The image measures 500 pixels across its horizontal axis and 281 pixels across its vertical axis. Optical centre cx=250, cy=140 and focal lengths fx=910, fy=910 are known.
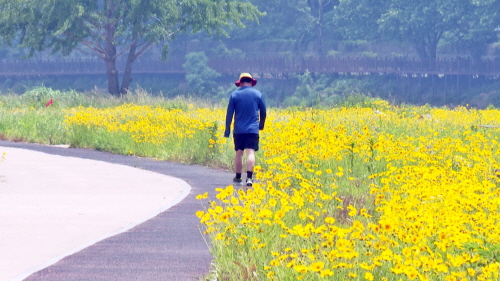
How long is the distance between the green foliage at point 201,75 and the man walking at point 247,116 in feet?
151

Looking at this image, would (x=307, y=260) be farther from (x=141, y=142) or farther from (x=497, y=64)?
(x=497, y=64)

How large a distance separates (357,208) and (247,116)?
12.5 ft

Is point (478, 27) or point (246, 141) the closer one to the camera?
point (246, 141)

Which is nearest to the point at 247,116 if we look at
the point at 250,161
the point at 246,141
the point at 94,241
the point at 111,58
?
the point at 246,141

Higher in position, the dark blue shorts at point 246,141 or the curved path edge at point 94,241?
the dark blue shorts at point 246,141

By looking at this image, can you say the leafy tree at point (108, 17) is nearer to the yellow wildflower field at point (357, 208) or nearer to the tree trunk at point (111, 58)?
the tree trunk at point (111, 58)

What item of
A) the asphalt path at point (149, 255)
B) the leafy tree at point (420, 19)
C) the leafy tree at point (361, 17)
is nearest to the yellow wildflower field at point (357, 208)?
the asphalt path at point (149, 255)

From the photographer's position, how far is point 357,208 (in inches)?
409

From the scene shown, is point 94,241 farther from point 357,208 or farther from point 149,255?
point 357,208

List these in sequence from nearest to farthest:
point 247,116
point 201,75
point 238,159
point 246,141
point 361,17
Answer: point 247,116 → point 246,141 → point 238,159 → point 201,75 → point 361,17

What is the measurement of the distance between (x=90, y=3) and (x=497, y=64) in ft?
81.4

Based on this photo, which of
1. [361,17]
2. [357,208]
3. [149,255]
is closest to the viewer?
[149,255]

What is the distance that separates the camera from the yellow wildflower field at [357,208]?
5.79m

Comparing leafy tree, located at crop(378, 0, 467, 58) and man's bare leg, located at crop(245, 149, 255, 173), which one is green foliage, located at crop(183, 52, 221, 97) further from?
man's bare leg, located at crop(245, 149, 255, 173)
